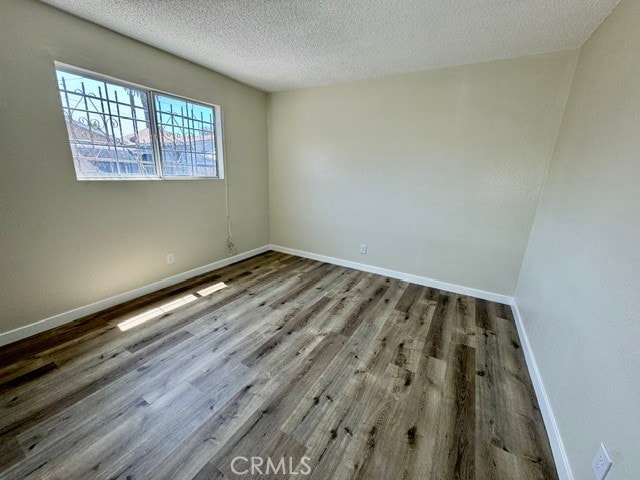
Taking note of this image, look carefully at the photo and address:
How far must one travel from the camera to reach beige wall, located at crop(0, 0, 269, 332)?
182 cm

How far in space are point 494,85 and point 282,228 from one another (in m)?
3.19

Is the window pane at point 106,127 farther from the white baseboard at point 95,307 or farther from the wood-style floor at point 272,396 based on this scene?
the wood-style floor at point 272,396

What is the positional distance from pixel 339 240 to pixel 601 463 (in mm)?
3027

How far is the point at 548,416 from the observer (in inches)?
56.7

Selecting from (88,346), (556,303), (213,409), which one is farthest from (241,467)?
(556,303)

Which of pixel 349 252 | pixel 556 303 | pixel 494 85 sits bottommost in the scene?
pixel 349 252

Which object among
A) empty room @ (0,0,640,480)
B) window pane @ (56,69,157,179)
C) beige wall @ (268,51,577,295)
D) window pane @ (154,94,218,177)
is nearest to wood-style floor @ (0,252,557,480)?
empty room @ (0,0,640,480)

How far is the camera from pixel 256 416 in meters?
1.44

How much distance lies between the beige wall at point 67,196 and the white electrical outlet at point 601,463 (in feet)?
11.2

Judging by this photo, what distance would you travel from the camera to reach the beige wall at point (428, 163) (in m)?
2.47

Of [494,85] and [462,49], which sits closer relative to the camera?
[462,49]

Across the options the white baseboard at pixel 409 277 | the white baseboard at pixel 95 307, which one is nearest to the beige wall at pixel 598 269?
the white baseboard at pixel 409 277

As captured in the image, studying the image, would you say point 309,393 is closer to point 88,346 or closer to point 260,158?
point 88,346

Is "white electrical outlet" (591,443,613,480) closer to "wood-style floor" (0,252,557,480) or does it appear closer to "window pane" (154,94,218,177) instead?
"wood-style floor" (0,252,557,480)
